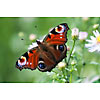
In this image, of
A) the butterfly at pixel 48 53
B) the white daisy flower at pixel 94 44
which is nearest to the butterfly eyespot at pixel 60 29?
the butterfly at pixel 48 53

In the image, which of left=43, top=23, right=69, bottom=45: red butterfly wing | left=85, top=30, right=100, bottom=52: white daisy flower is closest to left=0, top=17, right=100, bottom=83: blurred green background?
left=85, top=30, right=100, bottom=52: white daisy flower

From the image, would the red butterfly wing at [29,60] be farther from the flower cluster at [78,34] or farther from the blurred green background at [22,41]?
the flower cluster at [78,34]

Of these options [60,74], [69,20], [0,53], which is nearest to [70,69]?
[60,74]

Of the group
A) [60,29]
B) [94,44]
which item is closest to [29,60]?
[60,29]

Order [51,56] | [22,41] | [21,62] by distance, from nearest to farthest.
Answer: [21,62] → [51,56] → [22,41]

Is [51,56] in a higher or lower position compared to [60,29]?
lower

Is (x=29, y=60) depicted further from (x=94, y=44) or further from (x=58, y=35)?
(x=94, y=44)
